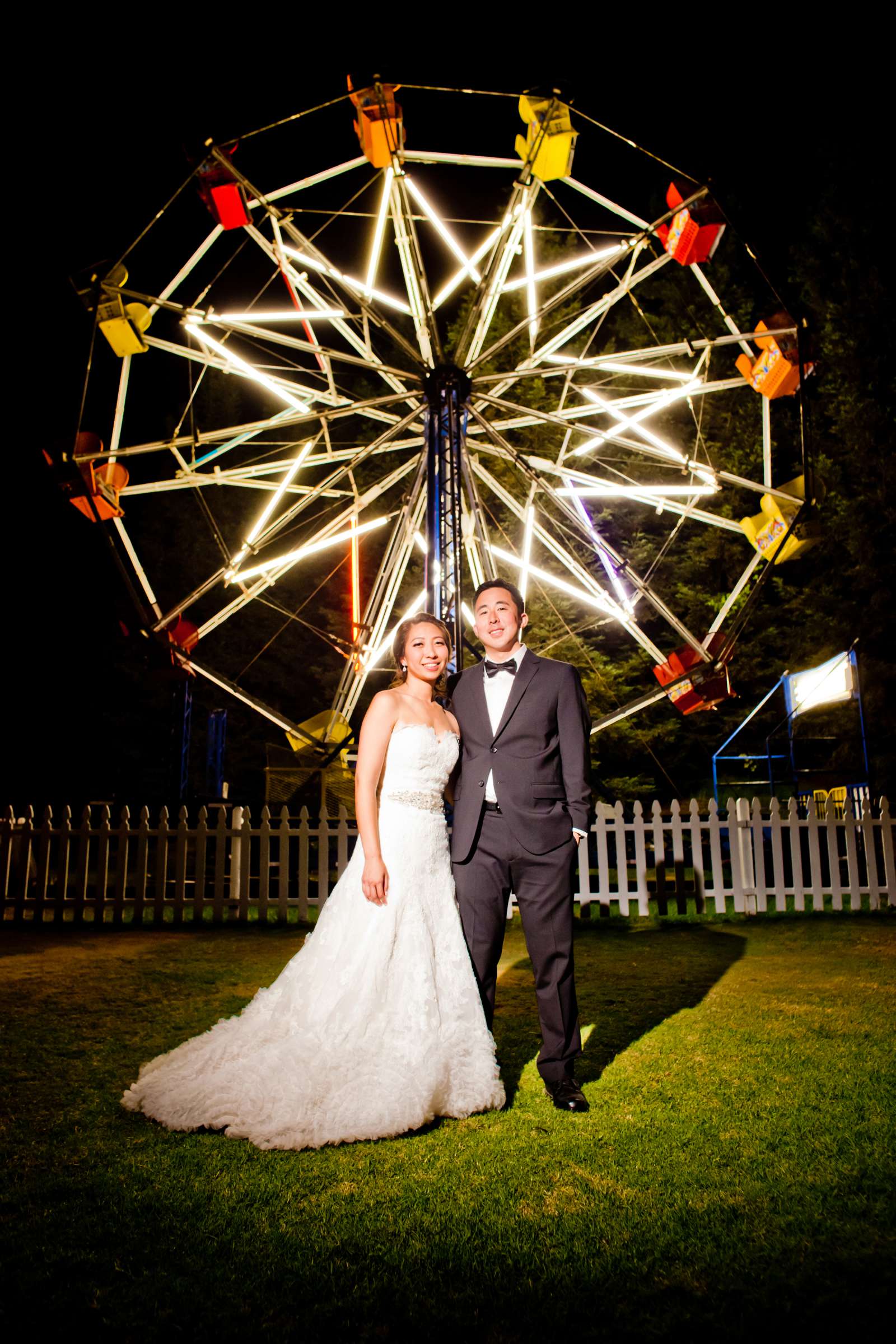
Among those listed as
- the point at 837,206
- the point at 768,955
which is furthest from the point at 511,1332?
the point at 837,206

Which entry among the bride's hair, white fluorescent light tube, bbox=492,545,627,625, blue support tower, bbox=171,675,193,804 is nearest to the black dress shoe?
the bride's hair

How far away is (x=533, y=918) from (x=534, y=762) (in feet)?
1.86

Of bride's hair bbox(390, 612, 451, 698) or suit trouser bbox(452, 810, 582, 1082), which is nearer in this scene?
suit trouser bbox(452, 810, 582, 1082)

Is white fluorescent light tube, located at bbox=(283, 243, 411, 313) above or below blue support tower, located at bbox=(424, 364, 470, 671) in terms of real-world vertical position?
above

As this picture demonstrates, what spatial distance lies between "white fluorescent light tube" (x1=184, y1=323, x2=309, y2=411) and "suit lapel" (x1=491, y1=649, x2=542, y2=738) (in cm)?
621

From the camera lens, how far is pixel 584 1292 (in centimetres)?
161

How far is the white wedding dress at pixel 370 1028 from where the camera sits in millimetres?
2451

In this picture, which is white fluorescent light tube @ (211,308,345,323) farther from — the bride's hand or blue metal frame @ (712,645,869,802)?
blue metal frame @ (712,645,869,802)

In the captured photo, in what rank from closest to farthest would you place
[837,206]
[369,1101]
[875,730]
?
[369,1101] < [875,730] < [837,206]

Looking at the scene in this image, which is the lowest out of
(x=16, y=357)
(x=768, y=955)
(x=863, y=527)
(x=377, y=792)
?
(x=768, y=955)

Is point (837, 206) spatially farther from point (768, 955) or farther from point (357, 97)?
point (768, 955)

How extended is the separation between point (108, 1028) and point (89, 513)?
6.00 metres

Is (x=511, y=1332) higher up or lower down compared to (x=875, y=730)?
lower down

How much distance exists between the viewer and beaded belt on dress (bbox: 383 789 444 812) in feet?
9.80
